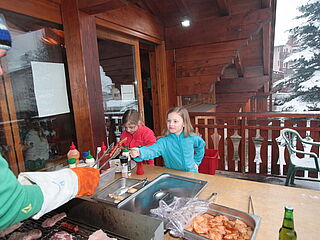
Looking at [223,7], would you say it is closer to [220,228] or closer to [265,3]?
[265,3]

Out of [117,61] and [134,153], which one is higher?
[117,61]

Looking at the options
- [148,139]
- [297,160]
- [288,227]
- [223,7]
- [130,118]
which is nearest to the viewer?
[288,227]

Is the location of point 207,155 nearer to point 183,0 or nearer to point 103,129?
point 103,129

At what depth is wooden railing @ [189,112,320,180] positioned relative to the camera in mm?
2986

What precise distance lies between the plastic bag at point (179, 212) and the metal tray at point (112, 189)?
0.31 meters

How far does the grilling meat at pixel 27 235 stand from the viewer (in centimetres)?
99

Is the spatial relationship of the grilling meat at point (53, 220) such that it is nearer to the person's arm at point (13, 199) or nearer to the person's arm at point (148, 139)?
the person's arm at point (13, 199)

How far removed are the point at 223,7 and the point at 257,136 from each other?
206 cm

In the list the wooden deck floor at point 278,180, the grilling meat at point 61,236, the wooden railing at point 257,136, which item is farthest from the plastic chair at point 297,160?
the grilling meat at point 61,236

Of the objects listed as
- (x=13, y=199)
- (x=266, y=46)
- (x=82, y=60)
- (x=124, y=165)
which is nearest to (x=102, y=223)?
(x=13, y=199)

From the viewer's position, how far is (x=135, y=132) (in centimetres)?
243

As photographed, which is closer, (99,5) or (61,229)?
(61,229)

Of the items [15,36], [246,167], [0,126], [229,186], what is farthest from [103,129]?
[246,167]

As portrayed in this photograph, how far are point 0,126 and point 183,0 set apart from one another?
294 centimetres
